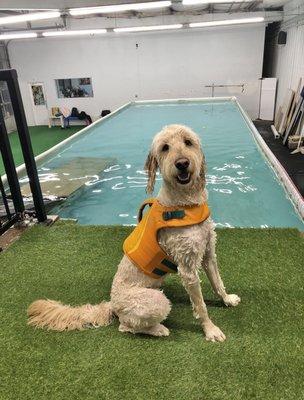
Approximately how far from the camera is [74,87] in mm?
14766

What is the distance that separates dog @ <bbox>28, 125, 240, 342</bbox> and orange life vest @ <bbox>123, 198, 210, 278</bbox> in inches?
1.3

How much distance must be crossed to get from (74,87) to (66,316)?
14.1m

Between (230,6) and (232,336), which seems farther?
(230,6)

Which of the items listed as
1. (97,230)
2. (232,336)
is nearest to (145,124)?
(97,230)

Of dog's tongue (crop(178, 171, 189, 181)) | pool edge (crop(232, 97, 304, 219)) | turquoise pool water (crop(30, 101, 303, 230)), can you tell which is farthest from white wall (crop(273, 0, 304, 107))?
dog's tongue (crop(178, 171, 189, 181))

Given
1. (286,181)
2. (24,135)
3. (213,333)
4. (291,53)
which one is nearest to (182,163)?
(213,333)

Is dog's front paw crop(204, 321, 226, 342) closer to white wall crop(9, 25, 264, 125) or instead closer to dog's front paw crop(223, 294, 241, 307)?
dog's front paw crop(223, 294, 241, 307)

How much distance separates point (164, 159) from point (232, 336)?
1.23 metres

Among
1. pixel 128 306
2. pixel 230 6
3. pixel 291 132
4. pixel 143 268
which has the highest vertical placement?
pixel 230 6

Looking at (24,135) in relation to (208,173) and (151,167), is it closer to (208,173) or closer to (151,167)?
(151,167)

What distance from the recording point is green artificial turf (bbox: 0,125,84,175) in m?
10.3

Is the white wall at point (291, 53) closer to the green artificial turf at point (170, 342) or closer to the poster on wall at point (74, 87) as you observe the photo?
the poster on wall at point (74, 87)

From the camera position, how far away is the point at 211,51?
1352 centimetres

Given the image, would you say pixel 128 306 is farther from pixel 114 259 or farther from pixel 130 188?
pixel 130 188
